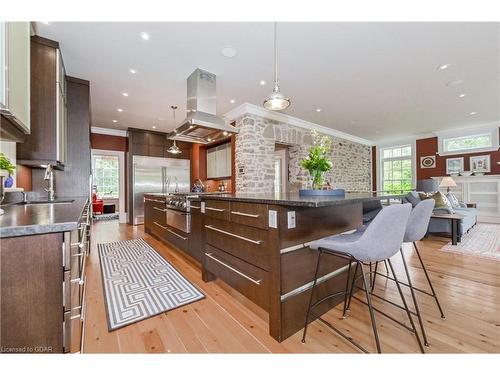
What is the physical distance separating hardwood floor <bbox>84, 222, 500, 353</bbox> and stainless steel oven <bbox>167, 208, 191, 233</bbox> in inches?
32.7

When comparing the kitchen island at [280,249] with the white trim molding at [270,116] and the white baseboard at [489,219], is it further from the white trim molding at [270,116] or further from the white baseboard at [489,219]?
the white baseboard at [489,219]

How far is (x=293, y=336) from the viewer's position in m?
1.52

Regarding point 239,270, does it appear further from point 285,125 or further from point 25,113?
point 285,125

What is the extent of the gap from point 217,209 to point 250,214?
0.54m

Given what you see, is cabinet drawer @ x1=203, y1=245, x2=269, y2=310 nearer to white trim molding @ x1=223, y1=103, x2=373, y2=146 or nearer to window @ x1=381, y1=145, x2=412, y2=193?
white trim molding @ x1=223, y1=103, x2=373, y2=146

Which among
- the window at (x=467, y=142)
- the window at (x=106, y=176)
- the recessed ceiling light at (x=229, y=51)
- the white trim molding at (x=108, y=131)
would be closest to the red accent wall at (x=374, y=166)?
the window at (x=467, y=142)

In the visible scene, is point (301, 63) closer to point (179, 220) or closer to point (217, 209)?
point (217, 209)

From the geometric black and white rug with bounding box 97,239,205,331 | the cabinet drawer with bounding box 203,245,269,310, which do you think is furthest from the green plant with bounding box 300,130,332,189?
the geometric black and white rug with bounding box 97,239,205,331

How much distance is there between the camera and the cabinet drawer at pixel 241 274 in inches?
64.4

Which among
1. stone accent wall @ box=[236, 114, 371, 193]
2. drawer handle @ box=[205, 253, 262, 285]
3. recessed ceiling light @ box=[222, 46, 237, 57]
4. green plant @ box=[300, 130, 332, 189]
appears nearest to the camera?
drawer handle @ box=[205, 253, 262, 285]

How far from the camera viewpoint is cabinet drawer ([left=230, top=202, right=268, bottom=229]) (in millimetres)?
1583

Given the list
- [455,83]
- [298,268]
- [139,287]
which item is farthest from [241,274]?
[455,83]

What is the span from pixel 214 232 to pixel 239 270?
1.66ft
